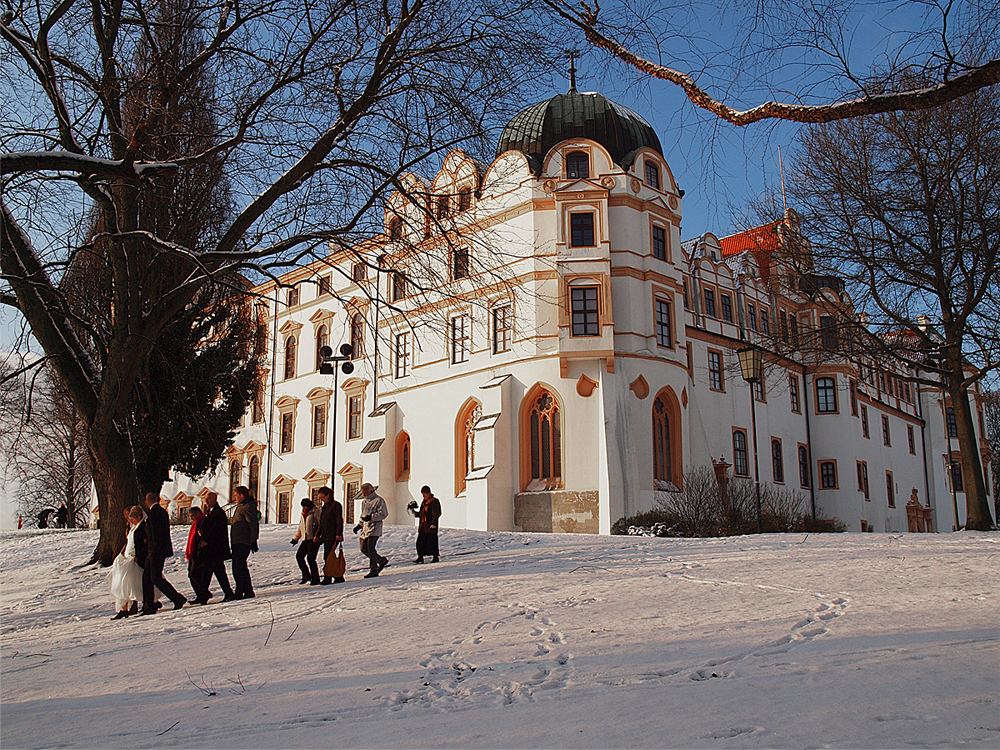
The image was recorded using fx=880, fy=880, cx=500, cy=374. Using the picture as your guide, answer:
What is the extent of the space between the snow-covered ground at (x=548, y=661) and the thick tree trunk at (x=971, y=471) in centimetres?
860

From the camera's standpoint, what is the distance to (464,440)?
34.3m

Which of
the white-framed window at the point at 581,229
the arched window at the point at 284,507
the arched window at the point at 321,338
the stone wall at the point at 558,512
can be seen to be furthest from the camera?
the arched window at the point at 321,338

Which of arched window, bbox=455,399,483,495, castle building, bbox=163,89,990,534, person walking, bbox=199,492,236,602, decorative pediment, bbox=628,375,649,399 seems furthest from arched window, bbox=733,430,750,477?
person walking, bbox=199,492,236,602

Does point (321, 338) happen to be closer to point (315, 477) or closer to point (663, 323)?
point (315, 477)

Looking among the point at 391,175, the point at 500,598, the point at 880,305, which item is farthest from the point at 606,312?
the point at 500,598

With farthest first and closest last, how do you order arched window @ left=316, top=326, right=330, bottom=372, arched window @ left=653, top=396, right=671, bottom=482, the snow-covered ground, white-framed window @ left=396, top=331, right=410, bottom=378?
arched window @ left=316, top=326, right=330, bottom=372 < white-framed window @ left=396, top=331, right=410, bottom=378 < arched window @ left=653, top=396, right=671, bottom=482 < the snow-covered ground

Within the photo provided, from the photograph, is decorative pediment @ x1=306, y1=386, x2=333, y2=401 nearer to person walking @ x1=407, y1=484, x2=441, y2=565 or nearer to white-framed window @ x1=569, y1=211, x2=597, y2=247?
white-framed window @ x1=569, y1=211, x2=597, y2=247

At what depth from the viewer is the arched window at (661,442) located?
32000 mm

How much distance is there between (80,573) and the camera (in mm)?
17625

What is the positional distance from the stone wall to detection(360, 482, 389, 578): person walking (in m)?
14.8

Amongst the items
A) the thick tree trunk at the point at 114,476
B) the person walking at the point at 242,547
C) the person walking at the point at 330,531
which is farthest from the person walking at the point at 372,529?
the thick tree trunk at the point at 114,476

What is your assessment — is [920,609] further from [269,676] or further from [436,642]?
[269,676]

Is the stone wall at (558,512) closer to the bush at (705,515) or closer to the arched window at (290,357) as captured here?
the bush at (705,515)

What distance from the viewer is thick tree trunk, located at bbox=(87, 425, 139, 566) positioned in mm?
16703
